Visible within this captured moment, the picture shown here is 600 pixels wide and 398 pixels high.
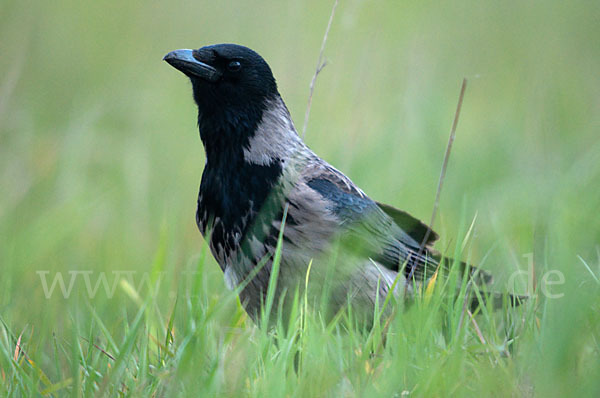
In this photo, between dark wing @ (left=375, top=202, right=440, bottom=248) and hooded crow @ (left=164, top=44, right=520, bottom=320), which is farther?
dark wing @ (left=375, top=202, right=440, bottom=248)

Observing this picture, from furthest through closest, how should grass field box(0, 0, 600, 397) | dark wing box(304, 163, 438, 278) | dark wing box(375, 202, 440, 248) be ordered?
dark wing box(375, 202, 440, 248), dark wing box(304, 163, 438, 278), grass field box(0, 0, 600, 397)

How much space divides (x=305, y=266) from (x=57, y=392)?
1.32 meters

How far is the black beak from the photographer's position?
145 inches

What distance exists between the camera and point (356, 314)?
3438 millimetres

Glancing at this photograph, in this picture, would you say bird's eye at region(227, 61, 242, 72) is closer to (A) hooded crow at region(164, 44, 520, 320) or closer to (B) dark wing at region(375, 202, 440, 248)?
(A) hooded crow at region(164, 44, 520, 320)

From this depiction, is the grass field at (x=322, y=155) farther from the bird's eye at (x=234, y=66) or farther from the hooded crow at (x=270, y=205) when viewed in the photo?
the bird's eye at (x=234, y=66)

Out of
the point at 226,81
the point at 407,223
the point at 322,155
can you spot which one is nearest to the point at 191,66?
the point at 226,81

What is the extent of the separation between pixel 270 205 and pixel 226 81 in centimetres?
77

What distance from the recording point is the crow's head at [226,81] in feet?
12.3

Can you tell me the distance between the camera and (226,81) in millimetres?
3771

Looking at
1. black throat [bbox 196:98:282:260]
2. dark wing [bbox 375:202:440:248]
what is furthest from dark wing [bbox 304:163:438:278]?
black throat [bbox 196:98:282:260]

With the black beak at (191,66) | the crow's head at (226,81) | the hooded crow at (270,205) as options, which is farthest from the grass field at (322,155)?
the black beak at (191,66)

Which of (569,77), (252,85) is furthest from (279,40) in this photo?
(252,85)

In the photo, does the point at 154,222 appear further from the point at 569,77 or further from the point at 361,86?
the point at 569,77
